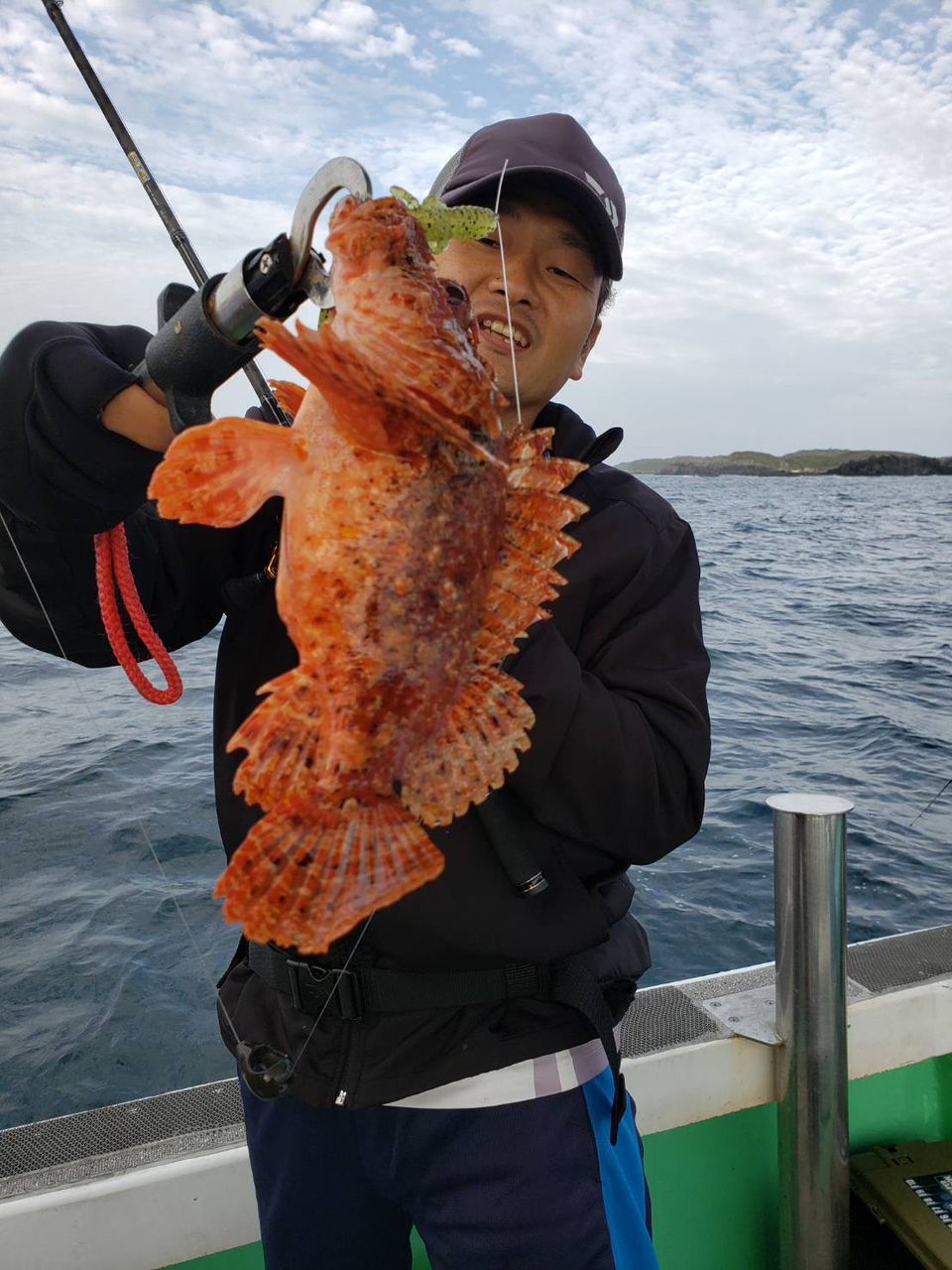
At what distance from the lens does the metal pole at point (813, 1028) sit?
137 inches

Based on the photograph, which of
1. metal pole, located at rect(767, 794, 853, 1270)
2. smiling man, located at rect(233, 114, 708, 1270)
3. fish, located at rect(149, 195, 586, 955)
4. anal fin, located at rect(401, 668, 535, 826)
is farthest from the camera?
metal pole, located at rect(767, 794, 853, 1270)

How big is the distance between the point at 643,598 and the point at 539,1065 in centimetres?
126

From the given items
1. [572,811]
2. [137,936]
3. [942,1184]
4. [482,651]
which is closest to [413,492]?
[482,651]

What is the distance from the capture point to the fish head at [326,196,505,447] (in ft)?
5.06

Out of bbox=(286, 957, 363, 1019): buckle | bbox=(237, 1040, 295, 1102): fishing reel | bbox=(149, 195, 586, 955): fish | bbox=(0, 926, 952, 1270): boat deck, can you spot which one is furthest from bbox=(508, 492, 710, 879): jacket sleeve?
bbox=(0, 926, 952, 1270): boat deck

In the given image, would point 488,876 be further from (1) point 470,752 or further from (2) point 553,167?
(2) point 553,167

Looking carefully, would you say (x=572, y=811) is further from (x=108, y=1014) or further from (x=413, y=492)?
(x=108, y=1014)

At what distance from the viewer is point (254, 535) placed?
8.41 ft

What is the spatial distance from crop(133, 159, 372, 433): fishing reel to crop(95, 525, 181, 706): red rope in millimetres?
388

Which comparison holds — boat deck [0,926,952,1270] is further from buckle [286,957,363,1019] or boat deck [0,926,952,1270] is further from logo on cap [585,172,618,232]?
logo on cap [585,172,618,232]

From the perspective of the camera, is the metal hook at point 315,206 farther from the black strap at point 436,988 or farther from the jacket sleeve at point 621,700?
the black strap at point 436,988

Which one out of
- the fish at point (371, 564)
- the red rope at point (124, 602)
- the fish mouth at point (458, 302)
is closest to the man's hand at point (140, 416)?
the red rope at point (124, 602)

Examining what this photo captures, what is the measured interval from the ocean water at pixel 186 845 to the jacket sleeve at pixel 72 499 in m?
0.96

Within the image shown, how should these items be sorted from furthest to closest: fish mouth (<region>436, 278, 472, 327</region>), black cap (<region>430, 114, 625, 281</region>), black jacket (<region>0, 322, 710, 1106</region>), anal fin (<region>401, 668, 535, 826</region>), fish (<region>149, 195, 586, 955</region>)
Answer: black cap (<region>430, 114, 625, 281</region>), black jacket (<region>0, 322, 710, 1106</region>), fish mouth (<region>436, 278, 472, 327</region>), anal fin (<region>401, 668, 535, 826</region>), fish (<region>149, 195, 586, 955</region>)
